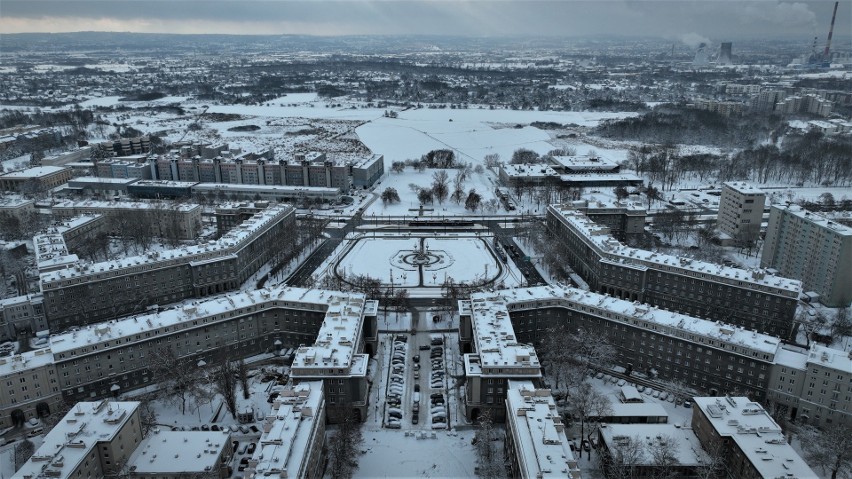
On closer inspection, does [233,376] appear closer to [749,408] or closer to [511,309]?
[511,309]

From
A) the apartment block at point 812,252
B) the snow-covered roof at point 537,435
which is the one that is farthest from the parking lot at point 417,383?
the apartment block at point 812,252

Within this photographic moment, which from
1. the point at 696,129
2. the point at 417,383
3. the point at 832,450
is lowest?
the point at 417,383

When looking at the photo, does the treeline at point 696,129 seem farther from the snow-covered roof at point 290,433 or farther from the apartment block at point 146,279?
the snow-covered roof at point 290,433

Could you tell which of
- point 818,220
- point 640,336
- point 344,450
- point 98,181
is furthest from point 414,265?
point 98,181

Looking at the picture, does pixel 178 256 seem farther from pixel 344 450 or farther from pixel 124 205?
pixel 344 450

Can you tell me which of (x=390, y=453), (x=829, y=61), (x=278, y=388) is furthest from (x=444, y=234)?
(x=829, y=61)

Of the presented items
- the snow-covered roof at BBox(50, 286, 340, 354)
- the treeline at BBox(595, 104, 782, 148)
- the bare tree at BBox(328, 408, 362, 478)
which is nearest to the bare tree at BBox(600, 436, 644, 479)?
the bare tree at BBox(328, 408, 362, 478)

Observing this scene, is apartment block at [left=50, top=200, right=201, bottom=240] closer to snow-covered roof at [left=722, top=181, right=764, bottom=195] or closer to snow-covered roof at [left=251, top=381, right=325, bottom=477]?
snow-covered roof at [left=251, top=381, right=325, bottom=477]

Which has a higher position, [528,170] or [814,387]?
[528,170]

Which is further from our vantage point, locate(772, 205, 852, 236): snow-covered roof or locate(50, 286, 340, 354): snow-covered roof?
locate(772, 205, 852, 236): snow-covered roof
